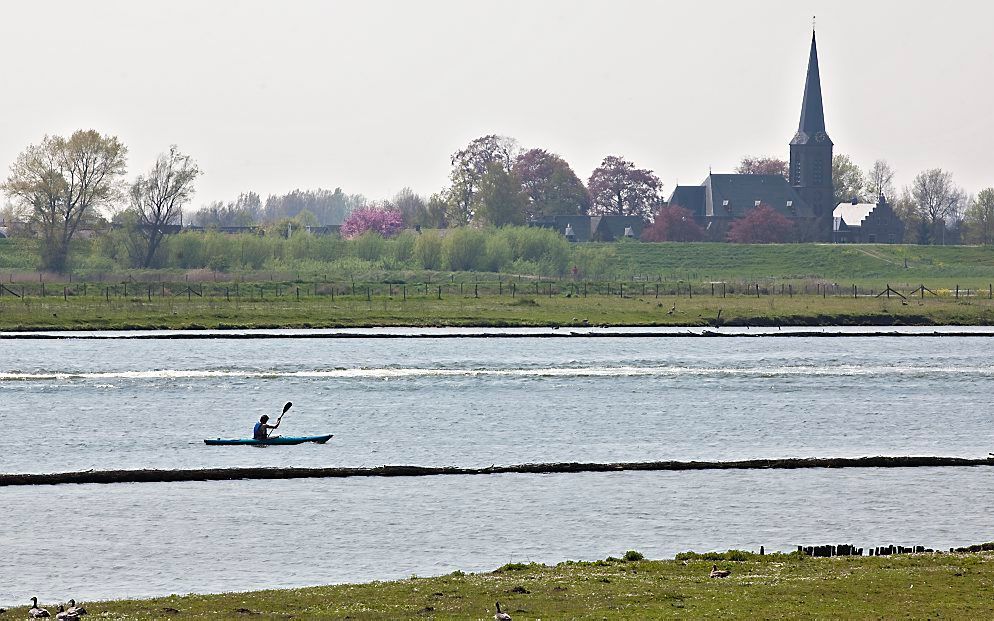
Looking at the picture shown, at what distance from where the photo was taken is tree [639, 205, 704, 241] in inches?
7579

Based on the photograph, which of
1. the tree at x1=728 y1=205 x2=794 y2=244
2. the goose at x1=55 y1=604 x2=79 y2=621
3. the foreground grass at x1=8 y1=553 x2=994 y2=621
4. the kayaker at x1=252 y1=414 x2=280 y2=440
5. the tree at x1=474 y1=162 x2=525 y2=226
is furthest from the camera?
the tree at x1=728 y1=205 x2=794 y2=244

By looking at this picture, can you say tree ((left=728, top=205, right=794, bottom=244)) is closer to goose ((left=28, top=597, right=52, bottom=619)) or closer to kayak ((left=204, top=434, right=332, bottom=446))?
kayak ((left=204, top=434, right=332, bottom=446))

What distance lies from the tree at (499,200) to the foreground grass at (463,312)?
239 feet

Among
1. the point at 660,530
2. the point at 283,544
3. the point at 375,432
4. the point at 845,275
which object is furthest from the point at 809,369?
the point at 845,275

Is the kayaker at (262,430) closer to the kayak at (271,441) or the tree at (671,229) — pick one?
the kayak at (271,441)

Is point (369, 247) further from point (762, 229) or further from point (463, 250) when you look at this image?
point (762, 229)

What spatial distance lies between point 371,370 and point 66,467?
27.3 metres

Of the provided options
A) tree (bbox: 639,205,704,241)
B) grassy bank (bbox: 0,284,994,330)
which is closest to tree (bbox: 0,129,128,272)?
grassy bank (bbox: 0,284,994,330)

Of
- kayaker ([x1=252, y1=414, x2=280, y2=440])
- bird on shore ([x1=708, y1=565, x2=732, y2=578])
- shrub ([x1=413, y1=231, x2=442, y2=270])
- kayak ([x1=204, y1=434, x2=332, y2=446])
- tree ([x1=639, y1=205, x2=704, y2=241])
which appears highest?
tree ([x1=639, y1=205, x2=704, y2=241])

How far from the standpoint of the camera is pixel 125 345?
3039 inches

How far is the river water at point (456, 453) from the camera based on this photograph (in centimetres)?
2786

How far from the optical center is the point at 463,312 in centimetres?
10050

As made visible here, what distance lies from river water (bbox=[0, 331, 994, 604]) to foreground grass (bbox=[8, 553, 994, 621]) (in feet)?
7.05

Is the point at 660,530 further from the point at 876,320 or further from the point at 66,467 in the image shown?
the point at 876,320
